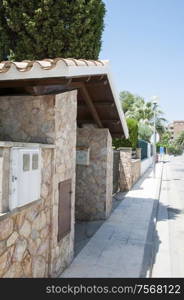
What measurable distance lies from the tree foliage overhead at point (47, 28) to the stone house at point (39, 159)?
660 centimetres

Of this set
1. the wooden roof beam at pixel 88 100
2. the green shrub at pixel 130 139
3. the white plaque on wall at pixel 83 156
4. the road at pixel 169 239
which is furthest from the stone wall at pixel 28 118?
the green shrub at pixel 130 139

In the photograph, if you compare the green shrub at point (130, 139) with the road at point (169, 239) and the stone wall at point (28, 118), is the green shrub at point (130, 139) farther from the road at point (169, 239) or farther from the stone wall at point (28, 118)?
the stone wall at point (28, 118)

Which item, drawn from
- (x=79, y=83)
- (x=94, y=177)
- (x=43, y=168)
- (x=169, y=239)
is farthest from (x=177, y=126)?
(x=43, y=168)

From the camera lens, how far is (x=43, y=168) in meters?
4.56

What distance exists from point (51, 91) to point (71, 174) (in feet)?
5.77

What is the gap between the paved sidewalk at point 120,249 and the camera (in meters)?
5.52

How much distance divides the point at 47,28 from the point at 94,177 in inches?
282

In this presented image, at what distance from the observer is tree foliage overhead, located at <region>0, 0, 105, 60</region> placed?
12.4 meters

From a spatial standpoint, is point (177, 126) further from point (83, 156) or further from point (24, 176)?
point (24, 176)

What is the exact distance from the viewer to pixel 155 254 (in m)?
6.84

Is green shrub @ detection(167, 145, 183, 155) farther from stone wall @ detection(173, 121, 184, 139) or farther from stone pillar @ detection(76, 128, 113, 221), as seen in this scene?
stone pillar @ detection(76, 128, 113, 221)

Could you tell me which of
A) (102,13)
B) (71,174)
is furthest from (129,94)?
(71,174)

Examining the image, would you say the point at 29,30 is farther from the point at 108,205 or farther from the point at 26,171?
the point at 26,171

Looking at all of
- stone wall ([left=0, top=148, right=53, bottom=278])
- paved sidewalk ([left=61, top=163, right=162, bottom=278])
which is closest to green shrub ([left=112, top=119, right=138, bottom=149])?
paved sidewalk ([left=61, top=163, right=162, bottom=278])
